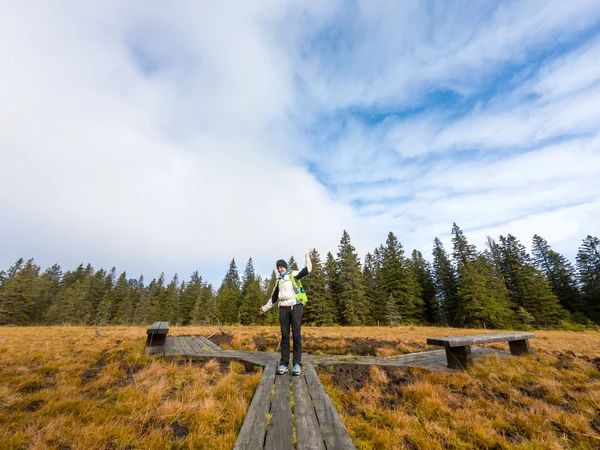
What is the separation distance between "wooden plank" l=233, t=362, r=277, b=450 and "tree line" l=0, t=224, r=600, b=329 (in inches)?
1103

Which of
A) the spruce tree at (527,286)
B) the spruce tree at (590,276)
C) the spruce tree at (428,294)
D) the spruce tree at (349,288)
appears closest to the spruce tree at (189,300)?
the spruce tree at (349,288)

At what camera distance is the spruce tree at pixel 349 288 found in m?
36.9

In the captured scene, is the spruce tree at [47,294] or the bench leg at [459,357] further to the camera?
the spruce tree at [47,294]

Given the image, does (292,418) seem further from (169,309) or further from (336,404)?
(169,309)

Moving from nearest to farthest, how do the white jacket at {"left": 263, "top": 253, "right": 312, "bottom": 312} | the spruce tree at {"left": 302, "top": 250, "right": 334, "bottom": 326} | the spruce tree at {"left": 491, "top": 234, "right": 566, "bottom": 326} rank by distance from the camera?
the white jacket at {"left": 263, "top": 253, "right": 312, "bottom": 312}, the spruce tree at {"left": 491, "top": 234, "right": 566, "bottom": 326}, the spruce tree at {"left": 302, "top": 250, "right": 334, "bottom": 326}

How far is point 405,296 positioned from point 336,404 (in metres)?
38.5

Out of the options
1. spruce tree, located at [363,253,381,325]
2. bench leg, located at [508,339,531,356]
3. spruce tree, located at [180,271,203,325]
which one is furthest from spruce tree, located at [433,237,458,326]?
spruce tree, located at [180,271,203,325]

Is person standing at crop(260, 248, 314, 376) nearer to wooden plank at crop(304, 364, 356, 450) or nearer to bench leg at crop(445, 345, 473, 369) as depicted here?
wooden plank at crop(304, 364, 356, 450)

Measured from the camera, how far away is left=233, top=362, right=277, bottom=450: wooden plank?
93.0 inches

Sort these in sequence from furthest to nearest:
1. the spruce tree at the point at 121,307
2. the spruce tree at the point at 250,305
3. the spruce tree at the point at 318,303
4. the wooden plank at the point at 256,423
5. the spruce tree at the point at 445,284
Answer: the spruce tree at the point at 121,307
the spruce tree at the point at 250,305
the spruce tree at the point at 445,284
the spruce tree at the point at 318,303
the wooden plank at the point at 256,423

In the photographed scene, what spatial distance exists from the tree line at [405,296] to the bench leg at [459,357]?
2644cm

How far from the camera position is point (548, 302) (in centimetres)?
3531

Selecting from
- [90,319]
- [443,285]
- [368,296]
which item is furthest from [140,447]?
[90,319]

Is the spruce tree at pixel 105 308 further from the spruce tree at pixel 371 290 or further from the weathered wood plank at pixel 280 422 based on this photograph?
the weathered wood plank at pixel 280 422
